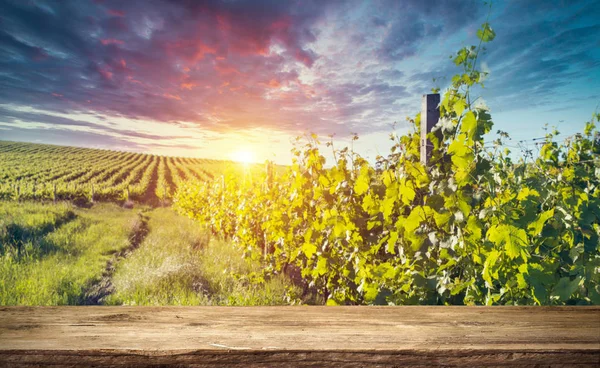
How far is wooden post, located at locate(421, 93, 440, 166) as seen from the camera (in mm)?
2393

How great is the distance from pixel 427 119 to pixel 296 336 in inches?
77.3

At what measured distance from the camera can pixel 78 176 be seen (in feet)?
81.4

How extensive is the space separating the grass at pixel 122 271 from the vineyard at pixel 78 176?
610cm

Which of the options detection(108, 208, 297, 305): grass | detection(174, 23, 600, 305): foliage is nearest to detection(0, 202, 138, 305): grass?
detection(108, 208, 297, 305): grass

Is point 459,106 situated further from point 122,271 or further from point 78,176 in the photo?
point 78,176

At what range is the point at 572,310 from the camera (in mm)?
1017

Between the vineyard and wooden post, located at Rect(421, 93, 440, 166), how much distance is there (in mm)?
13313

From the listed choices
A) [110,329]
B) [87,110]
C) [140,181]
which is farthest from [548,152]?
[140,181]

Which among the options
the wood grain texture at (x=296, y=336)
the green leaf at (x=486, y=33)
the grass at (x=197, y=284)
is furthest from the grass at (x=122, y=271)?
the wood grain texture at (x=296, y=336)

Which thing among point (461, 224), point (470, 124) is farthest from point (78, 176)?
point (470, 124)

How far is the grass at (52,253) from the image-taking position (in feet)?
17.5

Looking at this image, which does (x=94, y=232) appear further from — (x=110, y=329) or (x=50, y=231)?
(x=110, y=329)

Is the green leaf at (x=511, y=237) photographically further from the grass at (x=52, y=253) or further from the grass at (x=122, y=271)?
the grass at (x=52, y=253)

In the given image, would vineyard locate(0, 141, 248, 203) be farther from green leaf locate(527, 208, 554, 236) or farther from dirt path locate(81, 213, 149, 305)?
green leaf locate(527, 208, 554, 236)
